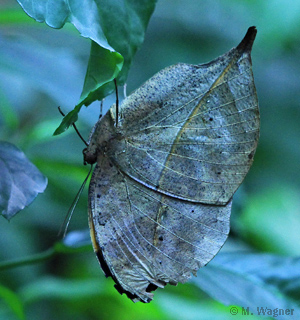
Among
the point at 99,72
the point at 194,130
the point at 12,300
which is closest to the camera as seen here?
the point at 99,72

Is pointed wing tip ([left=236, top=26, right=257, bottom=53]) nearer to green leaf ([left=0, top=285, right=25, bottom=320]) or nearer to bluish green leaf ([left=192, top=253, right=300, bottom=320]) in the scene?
bluish green leaf ([left=192, top=253, right=300, bottom=320])

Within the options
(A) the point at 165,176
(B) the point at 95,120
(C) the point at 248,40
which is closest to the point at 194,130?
(A) the point at 165,176

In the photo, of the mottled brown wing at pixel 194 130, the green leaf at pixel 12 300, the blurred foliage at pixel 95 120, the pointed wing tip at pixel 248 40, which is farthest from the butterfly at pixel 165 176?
the green leaf at pixel 12 300

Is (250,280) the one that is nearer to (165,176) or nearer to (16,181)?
(165,176)

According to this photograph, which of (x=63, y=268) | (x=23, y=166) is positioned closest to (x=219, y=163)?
(x=23, y=166)

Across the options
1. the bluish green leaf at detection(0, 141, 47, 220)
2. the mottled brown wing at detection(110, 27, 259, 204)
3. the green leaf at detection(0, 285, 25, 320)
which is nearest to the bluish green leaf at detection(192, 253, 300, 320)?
the mottled brown wing at detection(110, 27, 259, 204)

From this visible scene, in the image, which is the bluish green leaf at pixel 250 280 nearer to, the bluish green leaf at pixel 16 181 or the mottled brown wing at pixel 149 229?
the mottled brown wing at pixel 149 229

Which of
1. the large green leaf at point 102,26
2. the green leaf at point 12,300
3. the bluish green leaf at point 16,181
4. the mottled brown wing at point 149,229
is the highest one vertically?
the large green leaf at point 102,26
